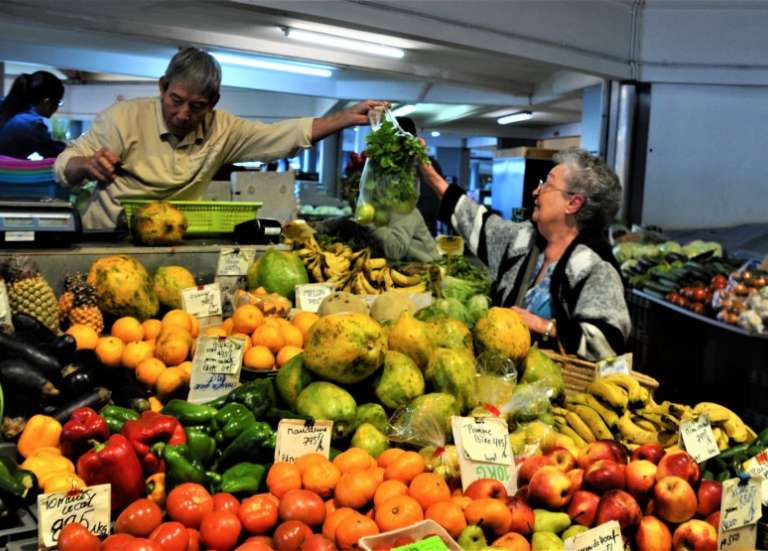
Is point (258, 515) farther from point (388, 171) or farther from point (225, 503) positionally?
point (388, 171)

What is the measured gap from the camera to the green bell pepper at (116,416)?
181 centimetres

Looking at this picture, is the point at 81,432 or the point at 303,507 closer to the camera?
the point at 303,507

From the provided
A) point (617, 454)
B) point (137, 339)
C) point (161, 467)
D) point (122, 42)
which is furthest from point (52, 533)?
point (122, 42)

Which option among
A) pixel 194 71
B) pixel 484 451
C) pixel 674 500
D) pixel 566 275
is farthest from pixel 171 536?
pixel 194 71

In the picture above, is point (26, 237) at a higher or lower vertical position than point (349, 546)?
higher

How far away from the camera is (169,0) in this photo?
5.99 m

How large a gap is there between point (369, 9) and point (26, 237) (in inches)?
139

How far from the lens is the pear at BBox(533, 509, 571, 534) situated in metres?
1.60

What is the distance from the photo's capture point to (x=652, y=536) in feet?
5.30

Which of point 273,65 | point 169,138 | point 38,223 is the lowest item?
point 38,223

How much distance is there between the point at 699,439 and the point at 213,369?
1.34 meters

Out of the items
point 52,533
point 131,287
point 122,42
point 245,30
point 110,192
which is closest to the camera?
point 52,533

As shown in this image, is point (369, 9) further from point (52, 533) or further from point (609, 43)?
point (52, 533)

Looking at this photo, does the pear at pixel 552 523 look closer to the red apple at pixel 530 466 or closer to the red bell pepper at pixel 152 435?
the red apple at pixel 530 466
